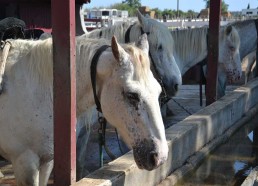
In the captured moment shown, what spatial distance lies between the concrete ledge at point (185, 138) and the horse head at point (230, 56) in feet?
1.10

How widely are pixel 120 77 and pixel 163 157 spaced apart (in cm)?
60

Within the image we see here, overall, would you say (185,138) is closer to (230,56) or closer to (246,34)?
(230,56)

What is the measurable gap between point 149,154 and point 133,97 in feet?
1.25

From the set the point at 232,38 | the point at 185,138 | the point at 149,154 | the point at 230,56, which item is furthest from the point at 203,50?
the point at 149,154

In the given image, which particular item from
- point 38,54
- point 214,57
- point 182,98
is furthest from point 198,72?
point 38,54

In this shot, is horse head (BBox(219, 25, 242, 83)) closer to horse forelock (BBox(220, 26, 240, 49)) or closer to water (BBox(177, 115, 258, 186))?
horse forelock (BBox(220, 26, 240, 49))

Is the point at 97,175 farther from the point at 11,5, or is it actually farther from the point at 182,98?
the point at 182,98

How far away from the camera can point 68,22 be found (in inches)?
109

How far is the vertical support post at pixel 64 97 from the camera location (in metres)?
2.80

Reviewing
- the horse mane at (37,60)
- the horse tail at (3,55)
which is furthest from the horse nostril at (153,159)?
the horse tail at (3,55)

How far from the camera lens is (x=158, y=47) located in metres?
5.04

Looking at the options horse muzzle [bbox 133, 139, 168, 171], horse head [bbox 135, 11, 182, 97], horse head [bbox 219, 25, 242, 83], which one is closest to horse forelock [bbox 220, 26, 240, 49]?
horse head [bbox 219, 25, 242, 83]

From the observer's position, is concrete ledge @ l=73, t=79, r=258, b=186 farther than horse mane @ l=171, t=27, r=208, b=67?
No

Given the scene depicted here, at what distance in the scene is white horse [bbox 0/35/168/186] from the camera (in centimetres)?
286
